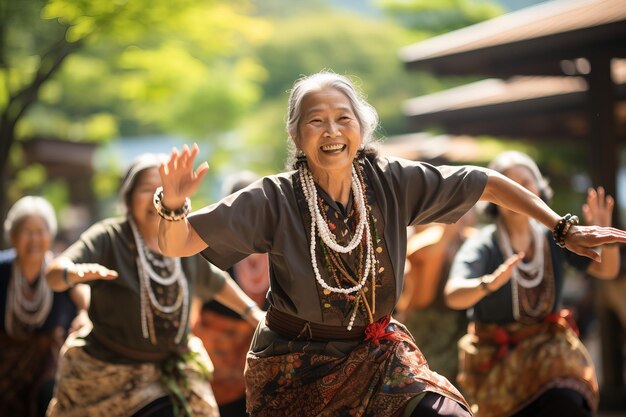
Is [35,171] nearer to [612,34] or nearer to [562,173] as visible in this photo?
[562,173]

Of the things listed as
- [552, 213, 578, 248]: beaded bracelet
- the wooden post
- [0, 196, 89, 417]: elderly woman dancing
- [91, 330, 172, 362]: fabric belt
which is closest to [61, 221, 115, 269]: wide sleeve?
[91, 330, 172, 362]: fabric belt

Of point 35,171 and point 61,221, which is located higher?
point 35,171

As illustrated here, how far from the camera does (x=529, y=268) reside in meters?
5.28

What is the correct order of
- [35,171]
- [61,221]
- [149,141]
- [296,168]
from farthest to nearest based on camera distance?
[149,141] < [61,221] < [35,171] < [296,168]

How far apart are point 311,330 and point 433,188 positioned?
72 cm

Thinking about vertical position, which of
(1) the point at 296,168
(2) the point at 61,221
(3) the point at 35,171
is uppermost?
(1) the point at 296,168

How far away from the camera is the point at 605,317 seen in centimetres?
883

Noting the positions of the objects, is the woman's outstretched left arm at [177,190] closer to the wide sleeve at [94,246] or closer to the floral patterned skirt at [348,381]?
the floral patterned skirt at [348,381]

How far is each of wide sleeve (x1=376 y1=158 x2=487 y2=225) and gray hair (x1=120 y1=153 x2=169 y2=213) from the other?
1678 mm

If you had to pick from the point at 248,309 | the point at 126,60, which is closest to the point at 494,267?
the point at 248,309

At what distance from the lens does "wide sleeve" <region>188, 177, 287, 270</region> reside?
11.3ft

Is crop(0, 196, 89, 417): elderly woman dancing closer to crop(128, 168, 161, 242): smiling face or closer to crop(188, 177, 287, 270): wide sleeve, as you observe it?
crop(128, 168, 161, 242): smiling face

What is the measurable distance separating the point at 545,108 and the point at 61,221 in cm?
1425

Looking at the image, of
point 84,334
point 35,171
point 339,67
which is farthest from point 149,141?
point 84,334
